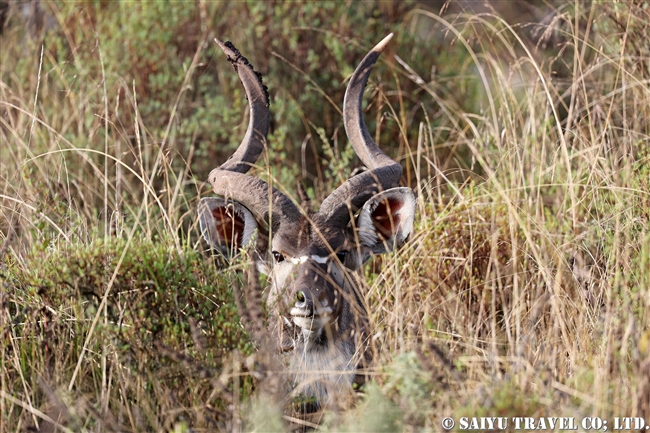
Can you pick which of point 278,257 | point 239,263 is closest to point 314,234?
point 278,257

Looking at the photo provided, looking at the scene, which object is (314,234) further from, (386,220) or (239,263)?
(239,263)

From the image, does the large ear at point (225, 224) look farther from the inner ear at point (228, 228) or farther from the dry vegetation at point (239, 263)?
the dry vegetation at point (239, 263)

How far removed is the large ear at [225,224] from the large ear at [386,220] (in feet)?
2.30

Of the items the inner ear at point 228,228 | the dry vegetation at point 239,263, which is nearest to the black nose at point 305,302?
the dry vegetation at point 239,263

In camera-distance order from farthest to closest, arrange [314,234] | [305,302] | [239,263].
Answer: [239,263] → [314,234] → [305,302]

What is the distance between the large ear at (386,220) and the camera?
5235 millimetres

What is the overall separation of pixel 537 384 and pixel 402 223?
173 cm

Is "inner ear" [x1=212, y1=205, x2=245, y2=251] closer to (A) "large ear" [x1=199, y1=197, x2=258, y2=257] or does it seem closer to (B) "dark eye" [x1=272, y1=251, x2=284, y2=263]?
(A) "large ear" [x1=199, y1=197, x2=258, y2=257]

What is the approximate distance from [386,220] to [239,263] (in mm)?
1013

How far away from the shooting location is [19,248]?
5.42 m

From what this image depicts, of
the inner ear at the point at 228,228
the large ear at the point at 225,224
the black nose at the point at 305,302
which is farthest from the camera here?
the inner ear at the point at 228,228

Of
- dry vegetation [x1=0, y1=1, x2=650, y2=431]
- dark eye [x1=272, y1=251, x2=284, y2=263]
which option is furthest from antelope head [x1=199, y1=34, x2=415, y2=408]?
dry vegetation [x1=0, y1=1, x2=650, y2=431]

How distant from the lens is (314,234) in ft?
17.1

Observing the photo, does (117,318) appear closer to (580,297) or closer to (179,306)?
(179,306)
